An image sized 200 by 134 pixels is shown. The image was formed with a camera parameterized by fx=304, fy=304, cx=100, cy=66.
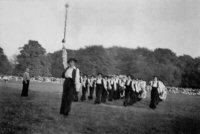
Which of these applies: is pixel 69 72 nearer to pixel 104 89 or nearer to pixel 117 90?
pixel 104 89

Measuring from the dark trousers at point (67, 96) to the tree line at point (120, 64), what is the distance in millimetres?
68381

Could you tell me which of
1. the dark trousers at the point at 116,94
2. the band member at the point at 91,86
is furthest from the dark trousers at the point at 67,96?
the dark trousers at the point at 116,94

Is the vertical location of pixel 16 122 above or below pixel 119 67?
below

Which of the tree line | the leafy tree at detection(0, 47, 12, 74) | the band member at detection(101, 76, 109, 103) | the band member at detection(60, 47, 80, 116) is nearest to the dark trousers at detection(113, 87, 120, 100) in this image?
the band member at detection(101, 76, 109, 103)

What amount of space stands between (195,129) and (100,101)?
408 inches

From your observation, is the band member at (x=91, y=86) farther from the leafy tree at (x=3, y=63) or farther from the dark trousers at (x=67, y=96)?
the leafy tree at (x=3, y=63)

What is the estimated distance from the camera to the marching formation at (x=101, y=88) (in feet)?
41.6

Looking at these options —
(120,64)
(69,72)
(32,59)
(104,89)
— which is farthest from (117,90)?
(120,64)

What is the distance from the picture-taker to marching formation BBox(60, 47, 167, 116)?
499 inches

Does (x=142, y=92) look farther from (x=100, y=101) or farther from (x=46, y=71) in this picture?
(x=46, y=71)

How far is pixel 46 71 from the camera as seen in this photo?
9694 centimetres

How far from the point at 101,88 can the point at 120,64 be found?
307 feet

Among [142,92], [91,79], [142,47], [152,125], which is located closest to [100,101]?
[91,79]

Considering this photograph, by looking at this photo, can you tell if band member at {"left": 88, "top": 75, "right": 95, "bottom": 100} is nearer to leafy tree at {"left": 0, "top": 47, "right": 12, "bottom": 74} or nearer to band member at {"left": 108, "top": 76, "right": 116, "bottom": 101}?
band member at {"left": 108, "top": 76, "right": 116, "bottom": 101}
